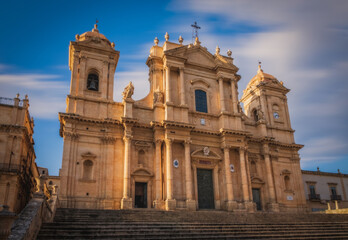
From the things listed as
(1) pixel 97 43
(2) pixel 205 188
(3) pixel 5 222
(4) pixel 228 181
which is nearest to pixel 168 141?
(2) pixel 205 188

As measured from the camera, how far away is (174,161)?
23.4m

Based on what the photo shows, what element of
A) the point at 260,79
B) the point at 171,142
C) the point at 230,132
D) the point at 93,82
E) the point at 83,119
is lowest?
the point at 171,142

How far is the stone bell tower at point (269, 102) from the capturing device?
3055cm

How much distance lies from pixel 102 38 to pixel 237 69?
39.9 ft

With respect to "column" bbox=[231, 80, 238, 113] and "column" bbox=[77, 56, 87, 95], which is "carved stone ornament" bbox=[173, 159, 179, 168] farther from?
"column" bbox=[77, 56, 87, 95]

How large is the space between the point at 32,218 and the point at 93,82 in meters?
14.6

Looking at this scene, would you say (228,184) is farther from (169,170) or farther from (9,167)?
(9,167)

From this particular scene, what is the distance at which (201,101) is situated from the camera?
26.9m

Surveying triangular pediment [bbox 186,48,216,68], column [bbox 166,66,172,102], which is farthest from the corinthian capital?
triangular pediment [bbox 186,48,216,68]

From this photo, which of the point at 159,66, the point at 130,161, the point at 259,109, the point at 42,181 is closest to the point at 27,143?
the point at 130,161

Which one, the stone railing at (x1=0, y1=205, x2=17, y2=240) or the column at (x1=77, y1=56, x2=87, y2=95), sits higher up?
the column at (x1=77, y1=56, x2=87, y2=95)

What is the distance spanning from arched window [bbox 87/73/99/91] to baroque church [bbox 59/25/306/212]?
0.08 metres

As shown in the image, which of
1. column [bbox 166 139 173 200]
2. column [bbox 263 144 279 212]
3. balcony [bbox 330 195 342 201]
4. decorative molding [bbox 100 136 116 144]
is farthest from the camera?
balcony [bbox 330 195 342 201]

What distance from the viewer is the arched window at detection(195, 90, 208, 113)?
1049 inches
